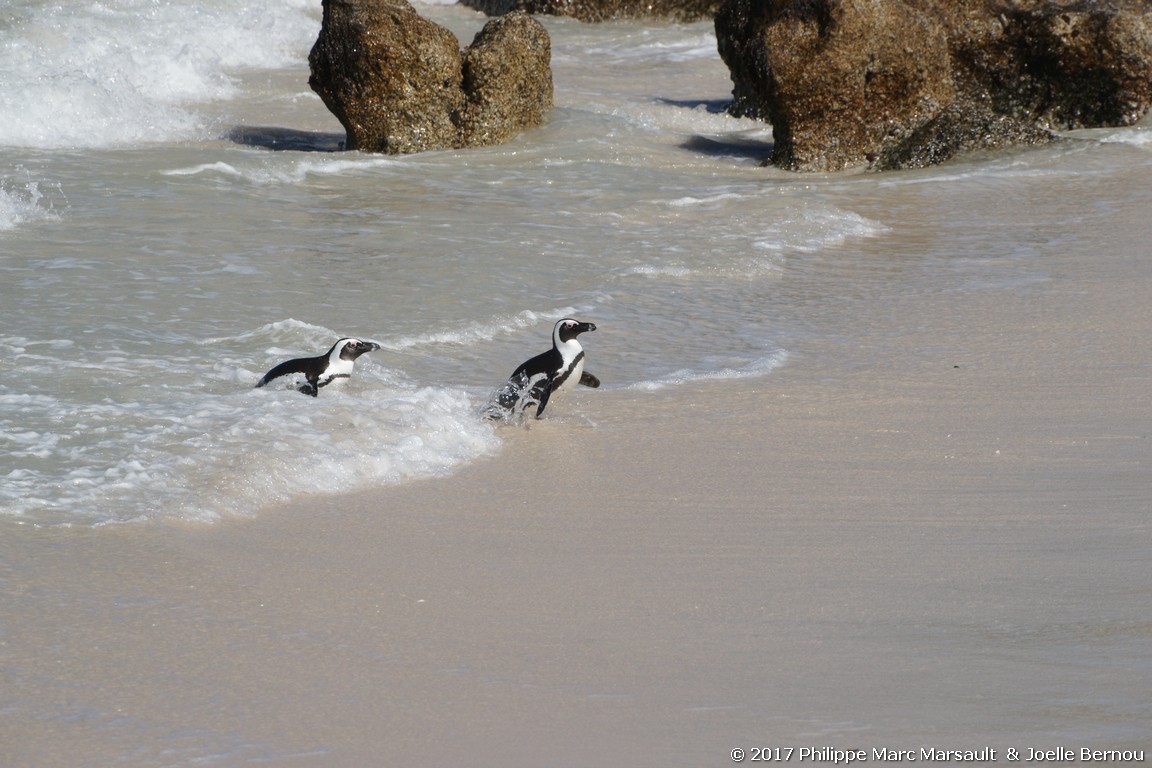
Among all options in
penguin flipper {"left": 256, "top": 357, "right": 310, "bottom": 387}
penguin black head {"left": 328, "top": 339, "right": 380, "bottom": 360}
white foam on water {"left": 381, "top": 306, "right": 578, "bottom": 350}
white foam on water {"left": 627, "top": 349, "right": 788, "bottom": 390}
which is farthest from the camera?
white foam on water {"left": 381, "top": 306, "right": 578, "bottom": 350}

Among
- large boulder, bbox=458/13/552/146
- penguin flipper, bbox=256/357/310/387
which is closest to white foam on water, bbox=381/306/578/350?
penguin flipper, bbox=256/357/310/387

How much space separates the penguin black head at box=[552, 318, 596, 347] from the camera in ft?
20.8

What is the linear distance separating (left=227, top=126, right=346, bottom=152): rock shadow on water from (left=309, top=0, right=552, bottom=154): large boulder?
639 mm

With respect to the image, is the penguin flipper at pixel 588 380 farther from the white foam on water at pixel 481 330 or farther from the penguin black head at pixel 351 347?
the white foam on water at pixel 481 330

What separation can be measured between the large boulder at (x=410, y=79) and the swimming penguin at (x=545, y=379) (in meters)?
7.61

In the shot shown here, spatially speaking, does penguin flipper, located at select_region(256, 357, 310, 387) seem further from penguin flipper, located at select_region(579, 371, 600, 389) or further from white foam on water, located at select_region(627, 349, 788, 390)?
white foam on water, located at select_region(627, 349, 788, 390)

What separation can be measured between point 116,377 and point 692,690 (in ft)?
13.2

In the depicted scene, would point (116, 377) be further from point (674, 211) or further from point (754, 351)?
point (674, 211)

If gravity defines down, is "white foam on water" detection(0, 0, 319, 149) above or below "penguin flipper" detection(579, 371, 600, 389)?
above

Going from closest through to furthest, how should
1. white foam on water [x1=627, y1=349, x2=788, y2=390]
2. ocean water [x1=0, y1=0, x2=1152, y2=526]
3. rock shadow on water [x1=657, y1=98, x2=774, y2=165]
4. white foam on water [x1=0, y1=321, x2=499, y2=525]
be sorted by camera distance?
1. white foam on water [x1=0, y1=321, x2=499, y2=525]
2. ocean water [x1=0, y1=0, x2=1152, y2=526]
3. white foam on water [x1=627, y1=349, x2=788, y2=390]
4. rock shadow on water [x1=657, y1=98, x2=774, y2=165]

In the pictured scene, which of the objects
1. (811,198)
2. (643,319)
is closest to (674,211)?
(811,198)

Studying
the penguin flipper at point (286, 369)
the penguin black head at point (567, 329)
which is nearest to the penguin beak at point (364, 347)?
the penguin flipper at point (286, 369)

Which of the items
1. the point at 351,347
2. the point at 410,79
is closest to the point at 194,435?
the point at 351,347

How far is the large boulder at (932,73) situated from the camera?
523 inches
